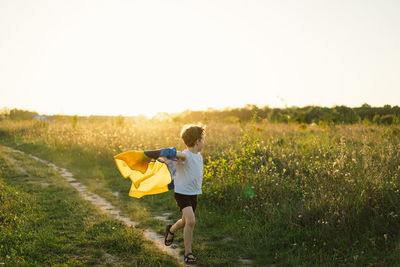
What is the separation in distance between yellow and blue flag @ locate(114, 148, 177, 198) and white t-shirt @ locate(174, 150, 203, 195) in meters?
0.16

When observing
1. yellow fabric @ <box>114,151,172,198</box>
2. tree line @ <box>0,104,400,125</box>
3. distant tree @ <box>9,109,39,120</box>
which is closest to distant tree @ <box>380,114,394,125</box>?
tree line @ <box>0,104,400,125</box>

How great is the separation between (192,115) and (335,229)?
40.8 meters

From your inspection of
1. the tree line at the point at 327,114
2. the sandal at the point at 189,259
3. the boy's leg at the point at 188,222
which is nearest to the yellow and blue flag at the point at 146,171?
the boy's leg at the point at 188,222

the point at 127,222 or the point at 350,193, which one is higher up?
the point at 350,193

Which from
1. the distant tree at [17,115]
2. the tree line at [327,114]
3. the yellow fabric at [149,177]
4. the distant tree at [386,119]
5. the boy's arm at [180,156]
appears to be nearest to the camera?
the boy's arm at [180,156]

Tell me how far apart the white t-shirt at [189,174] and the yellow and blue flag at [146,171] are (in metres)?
0.16

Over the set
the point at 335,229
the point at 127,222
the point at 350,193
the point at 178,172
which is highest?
the point at 178,172

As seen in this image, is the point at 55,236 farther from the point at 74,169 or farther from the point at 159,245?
the point at 74,169

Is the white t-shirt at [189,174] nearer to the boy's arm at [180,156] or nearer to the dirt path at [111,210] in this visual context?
the boy's arm at [180,156]

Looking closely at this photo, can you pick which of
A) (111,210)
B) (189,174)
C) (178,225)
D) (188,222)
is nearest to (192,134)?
(189,174)

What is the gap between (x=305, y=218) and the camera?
5.91 meters

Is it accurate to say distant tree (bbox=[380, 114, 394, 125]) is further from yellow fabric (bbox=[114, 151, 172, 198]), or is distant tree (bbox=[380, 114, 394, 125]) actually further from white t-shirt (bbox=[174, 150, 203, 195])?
yellow fabric (bbox=[114, 151, 172, 198])

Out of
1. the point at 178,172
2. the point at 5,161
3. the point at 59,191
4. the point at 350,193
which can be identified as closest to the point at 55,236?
the point at 178,172

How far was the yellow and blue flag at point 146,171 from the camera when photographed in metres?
4.80
